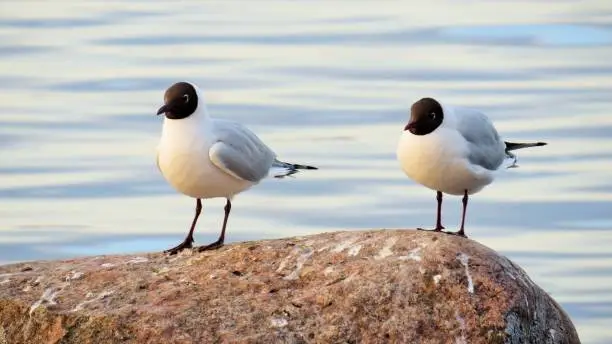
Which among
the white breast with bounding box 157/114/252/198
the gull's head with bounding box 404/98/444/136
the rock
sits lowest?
the rock

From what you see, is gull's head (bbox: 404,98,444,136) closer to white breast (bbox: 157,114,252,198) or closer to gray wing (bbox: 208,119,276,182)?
gray wing (bbox: 208,119,276,182)

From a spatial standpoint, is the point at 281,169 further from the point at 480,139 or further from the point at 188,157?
the point at 480,139

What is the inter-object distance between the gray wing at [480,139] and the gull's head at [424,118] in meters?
0.27

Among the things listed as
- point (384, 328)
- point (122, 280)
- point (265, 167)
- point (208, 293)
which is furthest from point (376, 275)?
point (265, 167)

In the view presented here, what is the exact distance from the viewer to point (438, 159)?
8672mm

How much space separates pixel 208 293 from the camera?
7523 mm

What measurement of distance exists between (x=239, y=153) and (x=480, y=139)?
5.04 ft

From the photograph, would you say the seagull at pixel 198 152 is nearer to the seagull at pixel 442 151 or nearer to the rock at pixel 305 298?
the rock at pixel 305 298

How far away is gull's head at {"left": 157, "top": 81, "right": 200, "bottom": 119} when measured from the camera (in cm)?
877

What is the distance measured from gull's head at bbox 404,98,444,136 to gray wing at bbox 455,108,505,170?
27 cm

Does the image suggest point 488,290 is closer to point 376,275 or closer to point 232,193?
point 376,275

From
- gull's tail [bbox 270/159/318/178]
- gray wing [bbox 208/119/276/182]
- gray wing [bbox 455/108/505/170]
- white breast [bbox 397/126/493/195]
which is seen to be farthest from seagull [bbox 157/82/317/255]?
gray wing [bbox 455/108/505/170]

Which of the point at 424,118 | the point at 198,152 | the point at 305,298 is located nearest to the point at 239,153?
the point at 198,152

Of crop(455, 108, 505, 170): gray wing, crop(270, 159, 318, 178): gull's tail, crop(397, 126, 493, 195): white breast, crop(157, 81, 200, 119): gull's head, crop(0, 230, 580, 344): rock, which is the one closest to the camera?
crop(0, 230, 580, 344): rock
